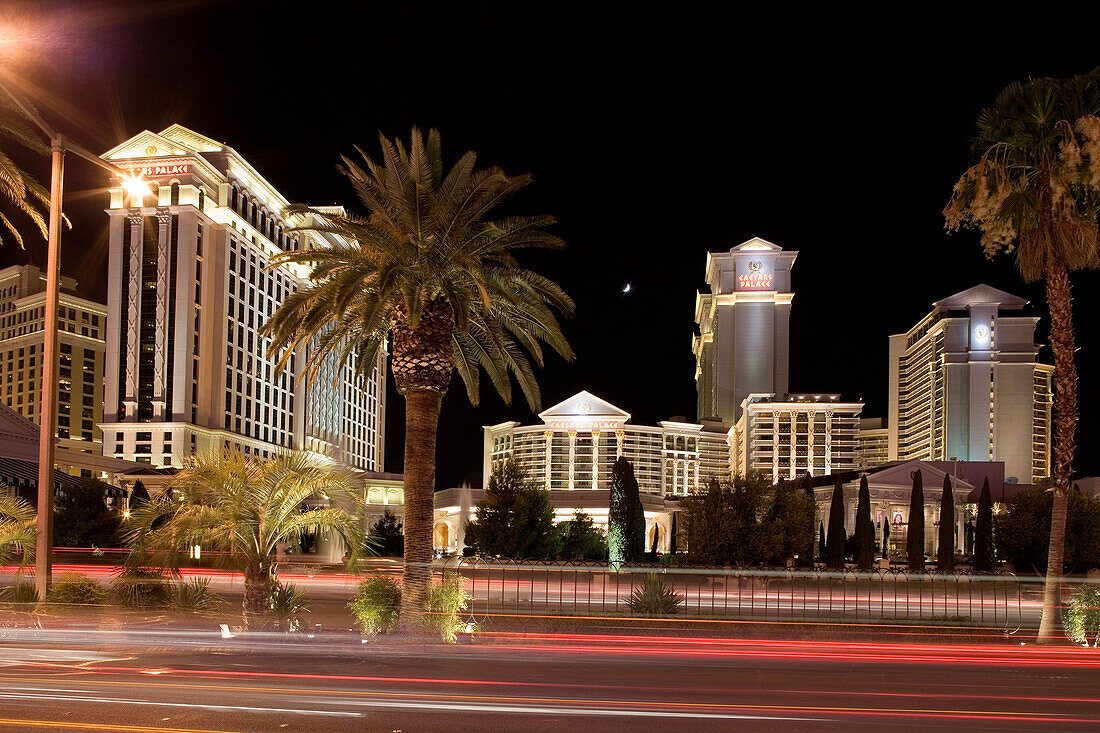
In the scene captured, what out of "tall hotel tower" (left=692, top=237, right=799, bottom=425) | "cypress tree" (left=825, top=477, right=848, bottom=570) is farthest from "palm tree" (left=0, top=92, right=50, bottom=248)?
"tall hotel tower" (left=692, top=237, right=799, bottom=425)

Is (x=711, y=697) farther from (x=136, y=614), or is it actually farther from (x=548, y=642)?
(x=136, y=614)

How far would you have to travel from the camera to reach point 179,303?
91062mm

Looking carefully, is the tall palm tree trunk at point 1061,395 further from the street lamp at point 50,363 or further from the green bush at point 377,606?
the street lamp at point 50,363

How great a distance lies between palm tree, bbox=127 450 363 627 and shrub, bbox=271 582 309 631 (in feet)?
0.41

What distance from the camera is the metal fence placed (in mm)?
20594

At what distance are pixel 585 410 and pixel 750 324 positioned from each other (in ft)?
147

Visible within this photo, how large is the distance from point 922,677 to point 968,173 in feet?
34.8

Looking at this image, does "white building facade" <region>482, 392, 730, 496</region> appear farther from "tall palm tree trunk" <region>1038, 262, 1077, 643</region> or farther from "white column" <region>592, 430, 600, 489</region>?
"tall palm tree trunk" <region>1038, 262, 1077, 643</region>

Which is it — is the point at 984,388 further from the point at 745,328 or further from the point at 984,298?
the point at 745,328

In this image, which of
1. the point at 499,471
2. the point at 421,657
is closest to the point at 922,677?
the point at 421,657

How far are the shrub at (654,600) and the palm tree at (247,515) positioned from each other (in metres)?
6.23

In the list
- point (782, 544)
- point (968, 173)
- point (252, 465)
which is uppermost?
point (968, 173)

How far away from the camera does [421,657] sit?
1452 centimetres

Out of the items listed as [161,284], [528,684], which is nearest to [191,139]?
[161,284]
